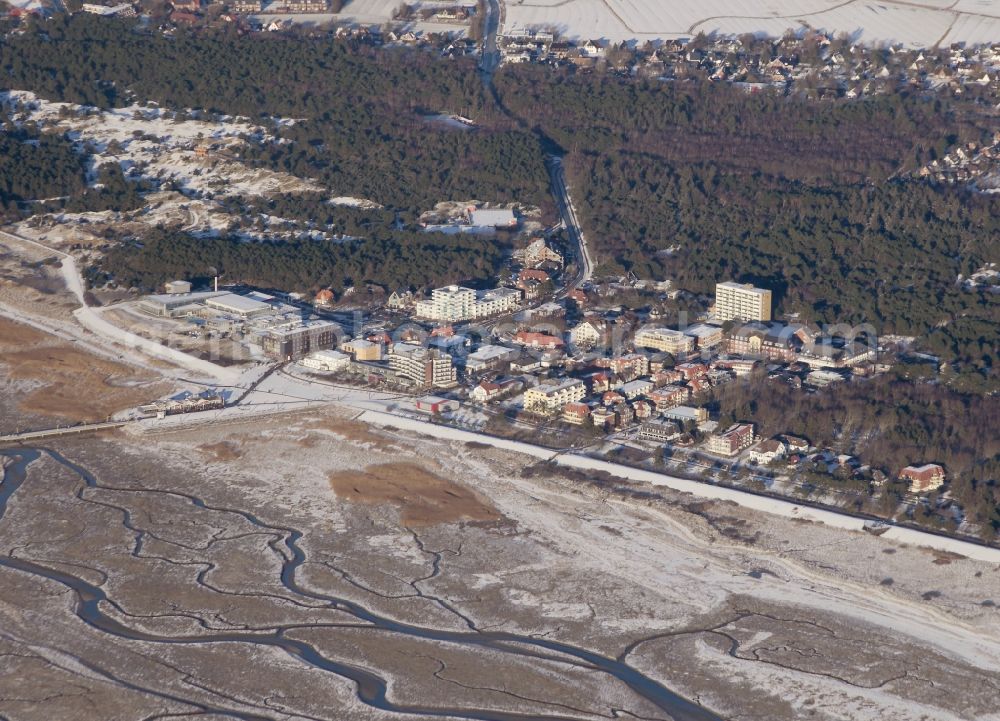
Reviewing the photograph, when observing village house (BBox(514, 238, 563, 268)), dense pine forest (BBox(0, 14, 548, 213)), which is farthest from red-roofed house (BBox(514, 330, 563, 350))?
dense pine forest (BBox(0, 14, 548, 213))

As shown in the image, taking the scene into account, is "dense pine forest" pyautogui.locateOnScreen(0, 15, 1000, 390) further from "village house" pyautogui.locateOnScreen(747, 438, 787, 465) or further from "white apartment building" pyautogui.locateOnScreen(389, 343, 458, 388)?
"white apartment building" pyautogui.locateOnScreen(389, 343, 458, 388)

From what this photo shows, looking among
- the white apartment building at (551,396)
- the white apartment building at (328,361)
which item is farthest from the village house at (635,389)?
the white apartment building at (328,361)

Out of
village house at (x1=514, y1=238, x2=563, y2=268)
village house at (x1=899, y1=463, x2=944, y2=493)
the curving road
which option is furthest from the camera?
village house at (x1=514, y1=238, x2=563, y2=268)

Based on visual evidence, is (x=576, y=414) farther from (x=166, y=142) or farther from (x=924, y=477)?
(x=166, y=142)

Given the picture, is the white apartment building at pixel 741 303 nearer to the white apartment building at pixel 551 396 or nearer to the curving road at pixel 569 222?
the curving road at pixel 569 222

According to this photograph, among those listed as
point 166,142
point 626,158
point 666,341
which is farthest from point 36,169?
point 666,341

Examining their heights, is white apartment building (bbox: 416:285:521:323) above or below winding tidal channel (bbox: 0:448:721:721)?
above
